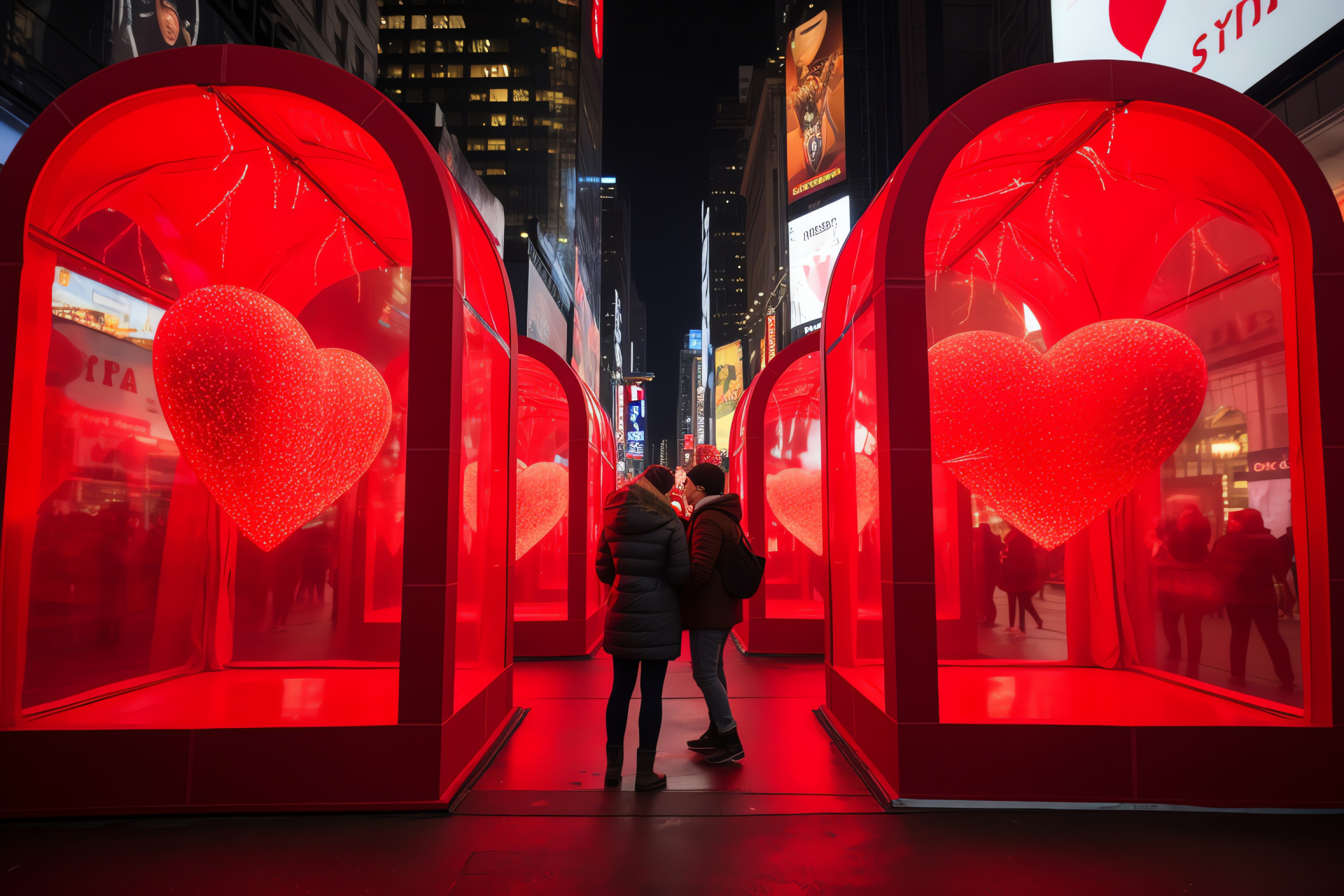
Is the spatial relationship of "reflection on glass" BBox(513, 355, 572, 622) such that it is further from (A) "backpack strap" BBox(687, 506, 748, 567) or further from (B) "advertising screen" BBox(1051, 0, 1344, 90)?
(B) "advertising screen" BBox(1051, 0, 1344, 90)

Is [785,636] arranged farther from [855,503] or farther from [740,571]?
[740,571]

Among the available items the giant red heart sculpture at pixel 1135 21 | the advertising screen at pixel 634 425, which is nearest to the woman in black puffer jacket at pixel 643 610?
the giant red heart sculpture at pixel 1135 21

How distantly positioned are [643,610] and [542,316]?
20.9 meters

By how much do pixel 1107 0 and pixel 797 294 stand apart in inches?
Result: 887

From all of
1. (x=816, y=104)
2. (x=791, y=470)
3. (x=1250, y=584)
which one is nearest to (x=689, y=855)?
(x=1250, y=584)

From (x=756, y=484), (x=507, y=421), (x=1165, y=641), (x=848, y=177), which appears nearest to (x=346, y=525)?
(x=507, y=421)

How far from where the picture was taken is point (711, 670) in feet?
14.0

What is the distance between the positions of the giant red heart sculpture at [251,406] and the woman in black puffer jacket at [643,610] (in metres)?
1.82

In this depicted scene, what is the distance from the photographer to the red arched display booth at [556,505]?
772cm

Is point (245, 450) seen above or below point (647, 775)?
above

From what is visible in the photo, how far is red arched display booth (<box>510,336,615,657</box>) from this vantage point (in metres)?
7.72

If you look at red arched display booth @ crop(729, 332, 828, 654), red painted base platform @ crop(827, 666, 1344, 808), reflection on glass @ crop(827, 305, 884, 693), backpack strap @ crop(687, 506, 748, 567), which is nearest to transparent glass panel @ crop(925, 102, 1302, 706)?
reflection on glass @ crop(827, 305, 884, 693)

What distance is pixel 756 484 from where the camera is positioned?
321 inches

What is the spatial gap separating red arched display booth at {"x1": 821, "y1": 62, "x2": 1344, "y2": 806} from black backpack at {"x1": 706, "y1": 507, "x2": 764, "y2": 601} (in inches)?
27.4
